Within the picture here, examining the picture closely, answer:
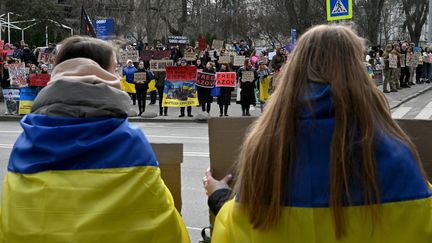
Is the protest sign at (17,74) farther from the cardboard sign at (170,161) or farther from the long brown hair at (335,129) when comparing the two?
the long brown hair at (335,129)

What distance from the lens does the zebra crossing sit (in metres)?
18.3

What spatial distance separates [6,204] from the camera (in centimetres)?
233

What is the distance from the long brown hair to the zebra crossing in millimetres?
16662

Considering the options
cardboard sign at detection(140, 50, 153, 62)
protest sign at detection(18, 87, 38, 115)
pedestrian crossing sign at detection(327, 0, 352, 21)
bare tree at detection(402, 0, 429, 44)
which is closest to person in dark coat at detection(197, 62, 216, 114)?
protest sign at detection(18, 87, 38, 115)

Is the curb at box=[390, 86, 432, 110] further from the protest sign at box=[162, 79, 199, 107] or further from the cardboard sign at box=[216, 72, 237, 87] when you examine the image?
the protest sign at box=[162, 79, 199, 107]

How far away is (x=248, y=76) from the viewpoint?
1830cm

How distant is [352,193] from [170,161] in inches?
49.2

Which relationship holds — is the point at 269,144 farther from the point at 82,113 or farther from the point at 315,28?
the point at 82,113

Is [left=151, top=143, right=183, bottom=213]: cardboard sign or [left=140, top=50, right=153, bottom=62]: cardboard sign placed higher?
[left=140, top=50, right=153, bottom=62]: cardboard sign

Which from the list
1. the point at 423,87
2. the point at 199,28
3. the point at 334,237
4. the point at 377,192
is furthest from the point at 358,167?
the point at 199,28

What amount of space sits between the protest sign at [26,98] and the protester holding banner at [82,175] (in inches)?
727

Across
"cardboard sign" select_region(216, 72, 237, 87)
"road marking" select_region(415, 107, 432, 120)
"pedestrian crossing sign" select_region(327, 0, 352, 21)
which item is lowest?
"road marking" select_region(415, 107, 432, 120)

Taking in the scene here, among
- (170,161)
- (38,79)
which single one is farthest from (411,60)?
(170,161)

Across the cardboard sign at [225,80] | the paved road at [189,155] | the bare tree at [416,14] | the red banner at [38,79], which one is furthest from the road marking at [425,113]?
the bare tree at [416,14]
